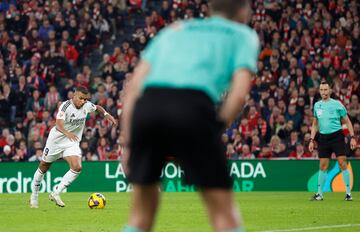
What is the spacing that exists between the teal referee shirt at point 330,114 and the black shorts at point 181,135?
531 inches

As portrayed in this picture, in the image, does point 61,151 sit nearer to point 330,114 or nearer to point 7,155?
point 330,114

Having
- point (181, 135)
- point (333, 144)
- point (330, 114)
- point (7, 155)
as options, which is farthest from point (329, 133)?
point (181, 135)

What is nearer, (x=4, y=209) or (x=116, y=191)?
(x=4, y=209)

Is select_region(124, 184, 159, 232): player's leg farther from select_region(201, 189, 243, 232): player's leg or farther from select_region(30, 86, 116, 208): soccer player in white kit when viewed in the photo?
select_region(30, 86, 116, 208): soccer player in white kit

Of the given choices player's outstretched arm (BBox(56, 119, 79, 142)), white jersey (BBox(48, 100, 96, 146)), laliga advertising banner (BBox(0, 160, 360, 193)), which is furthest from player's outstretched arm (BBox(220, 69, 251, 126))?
laliga advertising banner (BBox(0, 160, 360, 193))

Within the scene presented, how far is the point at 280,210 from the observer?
51.8 ft

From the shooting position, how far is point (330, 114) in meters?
19.0

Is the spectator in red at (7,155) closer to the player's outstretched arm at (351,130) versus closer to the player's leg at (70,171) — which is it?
the player's leg at (70,171)

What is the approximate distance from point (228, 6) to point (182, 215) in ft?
30.1

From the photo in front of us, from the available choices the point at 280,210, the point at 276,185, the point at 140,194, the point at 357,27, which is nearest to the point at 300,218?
the point at 280,210

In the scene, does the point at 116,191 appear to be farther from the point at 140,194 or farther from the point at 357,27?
the point at 140,194

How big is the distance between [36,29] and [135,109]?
25384 mm

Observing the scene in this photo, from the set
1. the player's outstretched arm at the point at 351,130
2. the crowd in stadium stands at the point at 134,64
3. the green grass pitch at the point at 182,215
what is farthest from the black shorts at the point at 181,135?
the crowd in stadium stands at the point at 134,64

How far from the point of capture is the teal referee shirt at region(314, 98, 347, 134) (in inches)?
747
